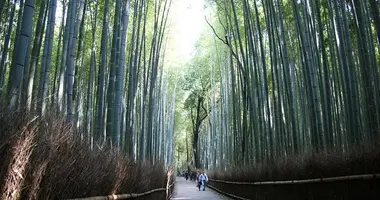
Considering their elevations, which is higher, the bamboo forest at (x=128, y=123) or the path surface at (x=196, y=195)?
the bamboo forest at (x=128, y=123)

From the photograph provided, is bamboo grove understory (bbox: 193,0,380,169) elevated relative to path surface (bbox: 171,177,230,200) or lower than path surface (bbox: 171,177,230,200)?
elevated

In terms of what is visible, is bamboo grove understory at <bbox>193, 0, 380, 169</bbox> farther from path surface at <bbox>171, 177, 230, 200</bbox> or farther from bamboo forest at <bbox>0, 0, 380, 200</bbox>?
path surface at <bbox>171, 177, 230, 200</bbox>

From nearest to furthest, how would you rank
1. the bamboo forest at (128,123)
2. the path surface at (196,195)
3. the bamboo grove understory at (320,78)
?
1. the bamboo forest at (128,123)
2. the bamboo grove understory at (320,78)
3. the path surface at (196,195)

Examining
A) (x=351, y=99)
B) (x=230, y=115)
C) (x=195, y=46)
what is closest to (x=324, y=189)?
(x=351, y=99)

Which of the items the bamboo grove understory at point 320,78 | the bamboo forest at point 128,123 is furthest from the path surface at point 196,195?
the bamboo grove understory at point 320,78

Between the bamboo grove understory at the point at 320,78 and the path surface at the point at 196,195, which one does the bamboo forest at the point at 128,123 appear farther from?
the path surface at the point at 196,195

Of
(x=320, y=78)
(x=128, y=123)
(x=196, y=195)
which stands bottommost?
(x=196, y=195)

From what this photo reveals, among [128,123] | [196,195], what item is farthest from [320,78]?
[196,195]

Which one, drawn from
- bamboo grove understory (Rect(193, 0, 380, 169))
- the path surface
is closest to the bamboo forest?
bamboo grove understory (Rect(193, 0, 380, 169))

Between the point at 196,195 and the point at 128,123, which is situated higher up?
the point at 128,123

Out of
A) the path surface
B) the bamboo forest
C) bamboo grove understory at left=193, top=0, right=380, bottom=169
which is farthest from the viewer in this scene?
the path surface

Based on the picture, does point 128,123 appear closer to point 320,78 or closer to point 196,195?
point 320,78

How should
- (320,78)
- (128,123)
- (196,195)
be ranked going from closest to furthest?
1. (320,78)
2. (128,123)
3. (196,195)

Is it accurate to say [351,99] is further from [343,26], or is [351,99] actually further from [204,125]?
[204,125]
